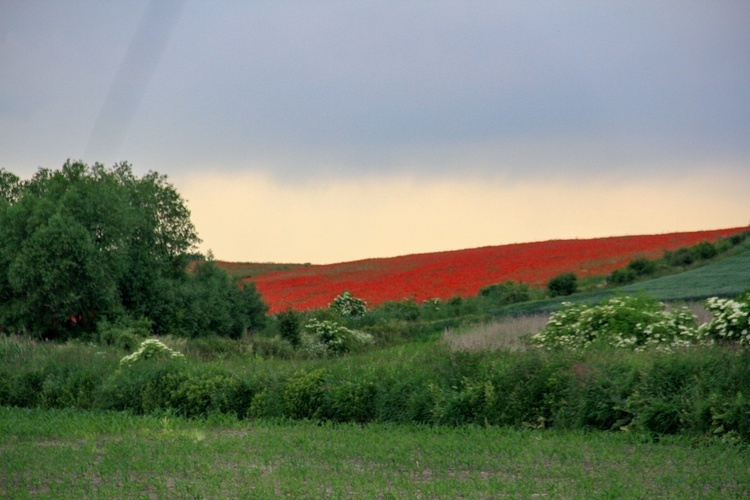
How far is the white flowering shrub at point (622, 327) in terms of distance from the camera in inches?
535

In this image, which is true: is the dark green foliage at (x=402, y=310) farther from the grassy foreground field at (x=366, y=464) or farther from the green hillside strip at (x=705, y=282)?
the grassy foreground field at (x=366, y=464)

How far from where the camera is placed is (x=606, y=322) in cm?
1464

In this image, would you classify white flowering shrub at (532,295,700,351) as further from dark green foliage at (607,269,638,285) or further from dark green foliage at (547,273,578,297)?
dark green foliage at (607,269,638,285)

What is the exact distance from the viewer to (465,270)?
33.2m

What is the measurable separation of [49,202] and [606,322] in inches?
636

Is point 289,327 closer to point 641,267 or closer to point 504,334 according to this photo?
point 504,334

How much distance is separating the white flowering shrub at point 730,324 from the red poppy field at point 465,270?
17.8m

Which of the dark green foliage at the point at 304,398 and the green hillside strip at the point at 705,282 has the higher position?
the green hillside strip at the point at 705,282

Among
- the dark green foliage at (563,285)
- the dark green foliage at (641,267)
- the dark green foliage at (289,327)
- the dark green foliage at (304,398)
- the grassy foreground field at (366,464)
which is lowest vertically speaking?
the grassy foreground field at (366,464)

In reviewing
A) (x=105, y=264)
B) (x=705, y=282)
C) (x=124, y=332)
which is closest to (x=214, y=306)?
(x=105, y=264)

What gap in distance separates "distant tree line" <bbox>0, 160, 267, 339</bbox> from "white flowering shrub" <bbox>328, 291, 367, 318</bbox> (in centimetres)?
343

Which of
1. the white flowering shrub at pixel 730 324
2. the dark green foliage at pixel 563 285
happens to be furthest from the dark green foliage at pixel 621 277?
the white flowering shrub at pixel 730 324

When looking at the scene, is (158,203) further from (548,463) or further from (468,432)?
(548,463)

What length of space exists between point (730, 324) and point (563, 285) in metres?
17.2
